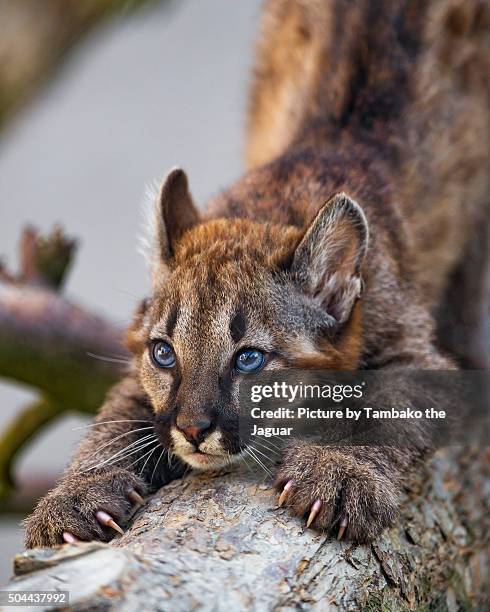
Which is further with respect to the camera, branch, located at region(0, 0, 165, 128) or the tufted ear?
branch, located at region(0, 0, 165, 128)

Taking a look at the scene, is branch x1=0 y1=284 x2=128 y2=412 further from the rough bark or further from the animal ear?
the rough bark

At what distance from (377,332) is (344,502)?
134cm

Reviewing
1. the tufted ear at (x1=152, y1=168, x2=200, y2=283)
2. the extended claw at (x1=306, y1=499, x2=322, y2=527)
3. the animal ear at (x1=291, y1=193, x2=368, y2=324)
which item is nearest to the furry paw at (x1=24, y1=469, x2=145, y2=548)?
the extended claw at (x1=306, y1=499, x2=322, y2=527)

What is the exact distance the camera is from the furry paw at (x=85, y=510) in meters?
3.84

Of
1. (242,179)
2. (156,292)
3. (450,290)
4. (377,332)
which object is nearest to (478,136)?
(450,290)

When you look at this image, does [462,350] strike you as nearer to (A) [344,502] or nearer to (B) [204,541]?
(A) [344,502]

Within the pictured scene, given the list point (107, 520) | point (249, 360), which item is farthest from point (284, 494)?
point (107, 520)

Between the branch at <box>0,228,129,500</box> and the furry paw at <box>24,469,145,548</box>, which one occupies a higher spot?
the branch at <box>0,228,129,500</box>

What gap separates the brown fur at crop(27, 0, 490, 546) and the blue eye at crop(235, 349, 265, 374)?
0.04 meters

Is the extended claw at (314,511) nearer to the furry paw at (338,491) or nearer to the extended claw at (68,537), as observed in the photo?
the furry paw at (338,491)

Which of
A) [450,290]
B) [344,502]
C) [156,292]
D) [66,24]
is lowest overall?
[344,502]

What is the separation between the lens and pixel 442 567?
416 centimetres

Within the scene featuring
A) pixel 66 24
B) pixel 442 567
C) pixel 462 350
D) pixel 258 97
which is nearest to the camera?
pixel 442 567

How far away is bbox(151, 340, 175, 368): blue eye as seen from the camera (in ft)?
13.7
